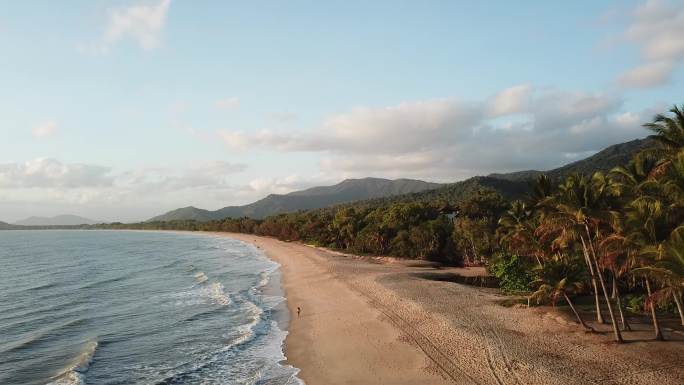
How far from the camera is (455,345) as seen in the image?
2419cm

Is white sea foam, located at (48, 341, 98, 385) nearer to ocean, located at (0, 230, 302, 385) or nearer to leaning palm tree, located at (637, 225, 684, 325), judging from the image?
ocean, located at (0, 230, 302, 385)

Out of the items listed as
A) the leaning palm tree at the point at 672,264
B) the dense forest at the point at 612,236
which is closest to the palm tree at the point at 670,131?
the dense forest at the point at 612,236

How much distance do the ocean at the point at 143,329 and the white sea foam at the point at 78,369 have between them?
0.05m

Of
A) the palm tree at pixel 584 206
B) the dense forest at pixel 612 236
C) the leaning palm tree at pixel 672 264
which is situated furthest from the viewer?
the palm tree at pixel 584 206

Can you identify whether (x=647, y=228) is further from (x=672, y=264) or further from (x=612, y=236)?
(x=672, y=264)

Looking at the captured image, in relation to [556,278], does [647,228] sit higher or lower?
higher

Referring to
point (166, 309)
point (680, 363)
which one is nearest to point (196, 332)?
point (166, 309)

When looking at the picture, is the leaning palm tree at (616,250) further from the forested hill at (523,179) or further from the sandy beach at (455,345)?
the forested hill at (523,179)

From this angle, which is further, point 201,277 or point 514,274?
point 201,277

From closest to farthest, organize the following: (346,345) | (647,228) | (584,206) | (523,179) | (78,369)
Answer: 1. (647,228)
2. (584,206)
3. (78,369)
4. (346,345)
5. (523,179)

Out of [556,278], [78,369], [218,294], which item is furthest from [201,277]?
[556,278]

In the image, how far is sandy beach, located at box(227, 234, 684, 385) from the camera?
19891mm

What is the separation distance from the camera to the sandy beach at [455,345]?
65.3 feet

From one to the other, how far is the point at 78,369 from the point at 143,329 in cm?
788
